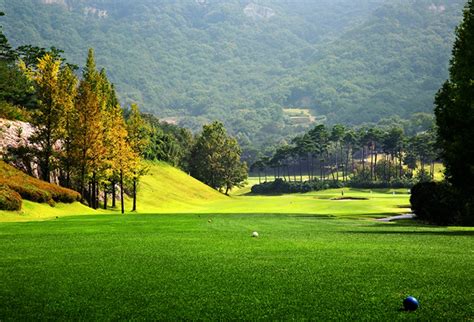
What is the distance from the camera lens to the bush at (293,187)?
6654 inches

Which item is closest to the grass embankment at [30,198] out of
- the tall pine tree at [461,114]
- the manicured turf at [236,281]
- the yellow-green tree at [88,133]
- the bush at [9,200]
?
the bush at [9,200]

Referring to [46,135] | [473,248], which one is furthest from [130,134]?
[473,248]

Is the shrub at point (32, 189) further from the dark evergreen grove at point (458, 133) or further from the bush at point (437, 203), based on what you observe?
the dark evergreen grove at point (458, 133)

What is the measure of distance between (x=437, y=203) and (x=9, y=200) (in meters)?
35.2

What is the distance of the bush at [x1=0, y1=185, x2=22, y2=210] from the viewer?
146 feet

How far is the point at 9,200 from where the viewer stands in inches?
1777

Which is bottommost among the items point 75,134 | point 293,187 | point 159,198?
point 159,198

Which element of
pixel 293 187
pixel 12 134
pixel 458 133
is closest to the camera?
pixel 458 133

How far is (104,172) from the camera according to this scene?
67000 millimetres

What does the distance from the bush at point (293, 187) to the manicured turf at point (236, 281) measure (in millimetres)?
147754

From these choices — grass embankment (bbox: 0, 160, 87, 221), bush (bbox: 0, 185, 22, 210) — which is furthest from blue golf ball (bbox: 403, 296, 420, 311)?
bush (bbox: 0, 185, 22, 210)

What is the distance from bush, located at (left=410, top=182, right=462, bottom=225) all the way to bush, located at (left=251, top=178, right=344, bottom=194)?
11870 centimetres

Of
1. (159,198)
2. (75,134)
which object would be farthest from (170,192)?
(75,134)

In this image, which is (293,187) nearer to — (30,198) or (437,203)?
(30,198)
